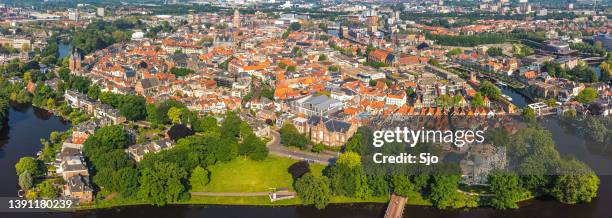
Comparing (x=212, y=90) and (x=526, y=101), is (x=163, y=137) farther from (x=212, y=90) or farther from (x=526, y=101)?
(x=526, y=101)

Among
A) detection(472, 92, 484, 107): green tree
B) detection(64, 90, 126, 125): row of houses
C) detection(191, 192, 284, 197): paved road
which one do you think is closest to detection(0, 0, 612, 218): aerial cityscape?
detection(191, 192, 284, 197): paved road

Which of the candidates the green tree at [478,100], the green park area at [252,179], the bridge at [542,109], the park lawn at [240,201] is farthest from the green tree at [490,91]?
the park lawn at [240,201]

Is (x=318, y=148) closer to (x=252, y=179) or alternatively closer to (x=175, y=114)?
(x=252, y=179)

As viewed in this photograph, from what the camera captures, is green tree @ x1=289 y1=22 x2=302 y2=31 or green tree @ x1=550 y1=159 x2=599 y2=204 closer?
green tree @ x1=550 y1=159 x2=599 y2=204

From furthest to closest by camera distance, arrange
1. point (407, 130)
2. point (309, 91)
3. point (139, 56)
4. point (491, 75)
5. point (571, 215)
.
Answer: point (139, 56) < point (491, 75) < point (309, 91) < point (407, 130) < point (571, 215)

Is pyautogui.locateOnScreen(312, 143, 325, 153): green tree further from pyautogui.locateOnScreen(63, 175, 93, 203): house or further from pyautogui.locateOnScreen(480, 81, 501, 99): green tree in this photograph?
pyautogui.locateOnScreen(480, 81, 501, 99): green tree

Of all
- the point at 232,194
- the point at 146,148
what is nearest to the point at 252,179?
the point at 232,194

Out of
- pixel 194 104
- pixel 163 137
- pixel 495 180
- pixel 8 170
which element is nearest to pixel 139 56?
pixel 194 104
